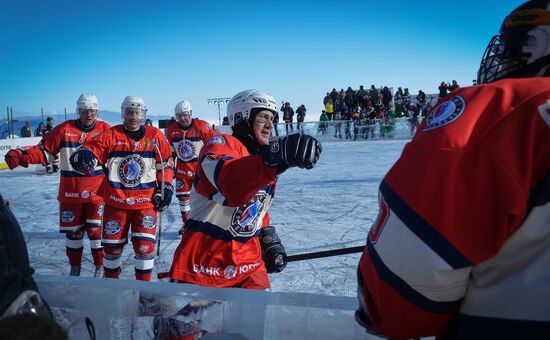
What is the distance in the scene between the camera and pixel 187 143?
672cm

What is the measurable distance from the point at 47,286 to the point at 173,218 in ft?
16.5

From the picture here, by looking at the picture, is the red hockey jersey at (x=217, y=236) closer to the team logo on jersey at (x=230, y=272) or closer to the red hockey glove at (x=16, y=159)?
the team logo on jersey at (x=230, y=272)

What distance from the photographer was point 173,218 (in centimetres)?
618

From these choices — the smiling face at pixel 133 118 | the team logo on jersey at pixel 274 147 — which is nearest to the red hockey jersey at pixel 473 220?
the team logo on jersey at pixel 274 147

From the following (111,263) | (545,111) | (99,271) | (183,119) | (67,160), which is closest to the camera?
(545,111)

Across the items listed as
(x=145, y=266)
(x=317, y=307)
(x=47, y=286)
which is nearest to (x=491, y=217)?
(x=317, y=307)

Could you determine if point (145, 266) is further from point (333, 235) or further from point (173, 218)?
point (173, 218)

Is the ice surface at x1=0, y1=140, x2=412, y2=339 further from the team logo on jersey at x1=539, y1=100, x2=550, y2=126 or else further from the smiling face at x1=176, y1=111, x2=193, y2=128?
the smiling face at x1=176, y1=111, x2=193, y2=128

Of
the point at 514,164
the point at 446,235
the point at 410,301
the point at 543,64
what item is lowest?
the point at 410,301

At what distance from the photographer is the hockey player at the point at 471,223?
0.68m

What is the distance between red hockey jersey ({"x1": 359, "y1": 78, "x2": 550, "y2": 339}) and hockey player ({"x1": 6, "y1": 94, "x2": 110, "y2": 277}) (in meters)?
3.91

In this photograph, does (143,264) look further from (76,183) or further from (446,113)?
(446,113)

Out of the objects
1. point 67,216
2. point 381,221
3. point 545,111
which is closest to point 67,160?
point 67,216

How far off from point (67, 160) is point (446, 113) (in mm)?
4720
